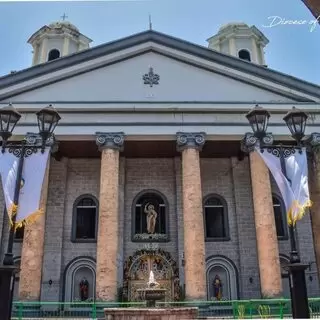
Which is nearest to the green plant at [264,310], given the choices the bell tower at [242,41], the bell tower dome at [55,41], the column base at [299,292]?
the column base at [299,292]

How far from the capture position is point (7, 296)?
8.64 metres

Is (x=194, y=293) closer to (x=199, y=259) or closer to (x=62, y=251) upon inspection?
(x=199, y=259)

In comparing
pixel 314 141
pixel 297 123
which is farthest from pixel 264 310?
pixel 314 141

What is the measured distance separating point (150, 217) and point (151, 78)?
7080mm

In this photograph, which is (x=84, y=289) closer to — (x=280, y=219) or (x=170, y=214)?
(x=170, y=214)

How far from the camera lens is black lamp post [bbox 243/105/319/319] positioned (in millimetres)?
8977

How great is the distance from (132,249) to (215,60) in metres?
10.4

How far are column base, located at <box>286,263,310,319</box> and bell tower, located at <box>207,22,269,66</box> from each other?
2485 cm

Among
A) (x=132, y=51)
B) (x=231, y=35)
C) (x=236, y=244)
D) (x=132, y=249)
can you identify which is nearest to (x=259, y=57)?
(x=231, y=35)

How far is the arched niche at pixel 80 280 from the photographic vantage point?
21.0 meters

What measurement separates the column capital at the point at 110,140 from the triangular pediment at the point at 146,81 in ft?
6.48

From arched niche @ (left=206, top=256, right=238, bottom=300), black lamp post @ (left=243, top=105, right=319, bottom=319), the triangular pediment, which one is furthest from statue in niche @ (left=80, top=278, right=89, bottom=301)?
black lamp post @ (left=243, top=105, right=319, bottom=319)

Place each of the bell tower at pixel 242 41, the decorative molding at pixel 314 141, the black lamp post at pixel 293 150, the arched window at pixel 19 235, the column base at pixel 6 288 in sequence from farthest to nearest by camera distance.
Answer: the bell tower at pixel 242 41 → the arched window at pixel 19 235 → the decorative molding at pixel 314 141 → the black lamp post at pixel 293 150 → the column base at pixel 6 288

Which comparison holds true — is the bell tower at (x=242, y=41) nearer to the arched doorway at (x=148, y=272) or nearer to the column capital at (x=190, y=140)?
the column capital at (x=190, y=140)
